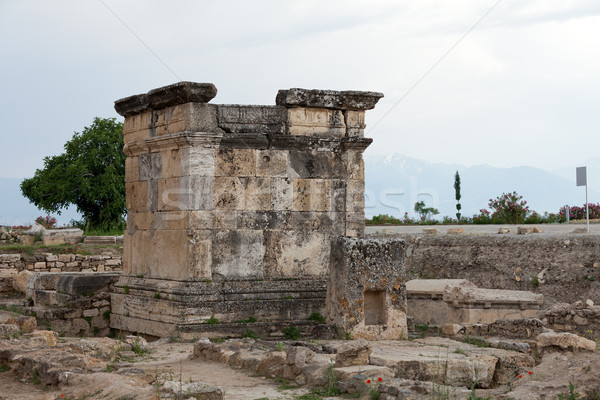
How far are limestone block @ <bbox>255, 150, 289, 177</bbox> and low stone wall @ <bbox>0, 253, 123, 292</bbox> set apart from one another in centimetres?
921

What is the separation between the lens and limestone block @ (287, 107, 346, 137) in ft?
38.3

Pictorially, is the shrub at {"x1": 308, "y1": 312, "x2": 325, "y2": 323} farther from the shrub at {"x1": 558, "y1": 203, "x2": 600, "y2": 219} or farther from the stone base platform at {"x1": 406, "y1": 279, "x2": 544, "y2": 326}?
the shrub at {"x1": 558, "y1": 203, "x2": 600, "y2": 219}

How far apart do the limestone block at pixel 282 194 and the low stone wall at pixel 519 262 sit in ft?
19.8

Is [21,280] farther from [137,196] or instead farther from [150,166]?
[150,166]

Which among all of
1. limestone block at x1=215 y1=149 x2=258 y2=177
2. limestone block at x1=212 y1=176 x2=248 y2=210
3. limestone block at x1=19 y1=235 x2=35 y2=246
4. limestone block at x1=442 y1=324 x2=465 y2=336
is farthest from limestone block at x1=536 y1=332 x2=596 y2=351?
limestone block at x1=19 y1=235 x2=35 y2=246

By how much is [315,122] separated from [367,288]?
9.14 feet

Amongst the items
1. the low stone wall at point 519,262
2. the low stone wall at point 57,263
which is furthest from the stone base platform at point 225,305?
the low stone wall at point 57,263

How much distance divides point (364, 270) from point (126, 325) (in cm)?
404

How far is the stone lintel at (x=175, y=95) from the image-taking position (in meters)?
11.1

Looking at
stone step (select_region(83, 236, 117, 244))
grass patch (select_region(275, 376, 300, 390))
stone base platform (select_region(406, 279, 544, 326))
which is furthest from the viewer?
stone step (select_region(83, 236, 117, 244))

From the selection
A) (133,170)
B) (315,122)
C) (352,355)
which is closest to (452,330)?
(315,122)

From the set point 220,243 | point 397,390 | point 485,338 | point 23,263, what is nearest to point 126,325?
point 220,243

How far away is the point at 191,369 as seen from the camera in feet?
27.8

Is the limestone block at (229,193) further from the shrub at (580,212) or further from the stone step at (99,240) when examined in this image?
the shrub at (580,212)
